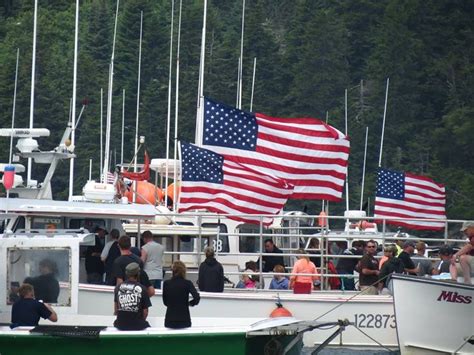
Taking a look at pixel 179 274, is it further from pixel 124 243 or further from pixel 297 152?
pixel 297 152

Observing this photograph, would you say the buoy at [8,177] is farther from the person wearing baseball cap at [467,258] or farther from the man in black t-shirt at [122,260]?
the person wearing baseball cap at [467,258]

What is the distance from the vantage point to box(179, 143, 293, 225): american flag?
99.3ft

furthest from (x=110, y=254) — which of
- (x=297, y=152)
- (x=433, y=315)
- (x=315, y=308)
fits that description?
(x=297, y=152)

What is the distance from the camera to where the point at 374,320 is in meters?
28.2

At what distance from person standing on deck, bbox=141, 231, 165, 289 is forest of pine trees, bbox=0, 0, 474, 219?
4984 centimetres

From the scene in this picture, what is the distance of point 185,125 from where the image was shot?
284 ft

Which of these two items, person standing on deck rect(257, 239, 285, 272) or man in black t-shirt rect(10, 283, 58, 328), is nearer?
man in black t-shirt rect(10, 283, 58, 328)

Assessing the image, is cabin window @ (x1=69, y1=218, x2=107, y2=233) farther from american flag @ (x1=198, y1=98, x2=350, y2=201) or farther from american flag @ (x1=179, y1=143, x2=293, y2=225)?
american flag @ (x1=198, y1=98, x2=350, y2=201)

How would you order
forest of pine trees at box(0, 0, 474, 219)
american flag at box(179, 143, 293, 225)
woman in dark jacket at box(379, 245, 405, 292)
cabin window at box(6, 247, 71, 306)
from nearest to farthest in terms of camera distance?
cabin window at box(6, 247, 71, 306)
woman in dark jacket at box(379, 245, 405, 292)
american flag at box(179, 143, 293, 225)
forest of pine trees at box(0, 0, 474, 219)

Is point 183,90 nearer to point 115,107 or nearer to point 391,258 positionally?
point 115,107

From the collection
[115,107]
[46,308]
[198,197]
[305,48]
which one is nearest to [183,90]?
[115,107]

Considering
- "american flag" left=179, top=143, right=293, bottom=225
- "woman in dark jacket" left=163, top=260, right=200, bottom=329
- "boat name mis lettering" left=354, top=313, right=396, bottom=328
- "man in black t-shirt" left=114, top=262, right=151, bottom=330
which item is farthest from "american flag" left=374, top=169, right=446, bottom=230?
"man in black t-shirt" left=114, top=262, right=151, bottom=330

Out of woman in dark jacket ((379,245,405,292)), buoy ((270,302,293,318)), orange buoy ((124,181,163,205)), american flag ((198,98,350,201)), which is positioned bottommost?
buoy ((270,302,293,318))

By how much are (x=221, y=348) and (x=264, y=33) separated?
79249 mm
